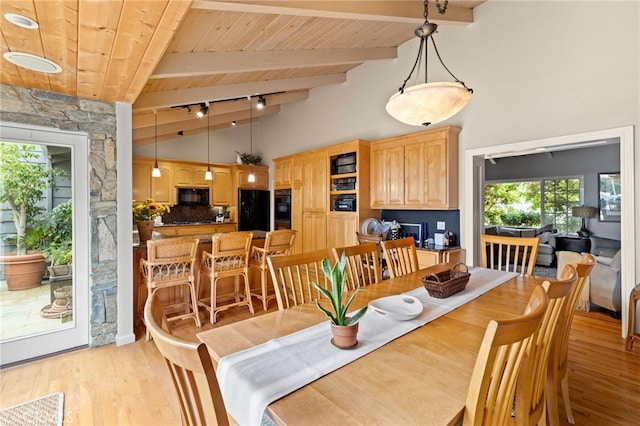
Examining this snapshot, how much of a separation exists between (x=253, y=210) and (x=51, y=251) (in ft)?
14.0

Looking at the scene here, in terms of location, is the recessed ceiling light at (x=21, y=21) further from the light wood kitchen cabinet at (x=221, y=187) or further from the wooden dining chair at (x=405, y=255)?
the light wood kitchen cabinet at (x=221, y=187)

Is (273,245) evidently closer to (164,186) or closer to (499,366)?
(499,366)

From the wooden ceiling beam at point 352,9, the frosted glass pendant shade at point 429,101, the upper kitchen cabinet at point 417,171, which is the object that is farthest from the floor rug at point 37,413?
the upper kitchen cabinet at point 417,171

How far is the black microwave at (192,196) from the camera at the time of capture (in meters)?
6.44

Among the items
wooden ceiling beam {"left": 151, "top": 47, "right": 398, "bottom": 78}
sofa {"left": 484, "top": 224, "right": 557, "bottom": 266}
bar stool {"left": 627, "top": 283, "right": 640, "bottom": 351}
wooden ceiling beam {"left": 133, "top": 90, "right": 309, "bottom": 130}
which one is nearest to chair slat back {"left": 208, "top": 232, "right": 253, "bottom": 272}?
wooden ceiling beam {"left": 151, "top": 47, "right": 398, "bottom": 78}

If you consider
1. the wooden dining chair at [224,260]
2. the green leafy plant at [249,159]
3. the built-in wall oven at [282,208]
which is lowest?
the wooden dining chair at [224,260]

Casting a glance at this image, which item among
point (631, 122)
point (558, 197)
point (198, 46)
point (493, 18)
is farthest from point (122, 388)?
point (558, 197)

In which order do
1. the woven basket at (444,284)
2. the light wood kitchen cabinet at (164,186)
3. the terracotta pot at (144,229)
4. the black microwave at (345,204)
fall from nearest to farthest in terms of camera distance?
the woven basket at (444,284) → the terracotta pot at (144,229) → the black microwave at (345,204) → the light wood kitchen cabinet at (164,186)

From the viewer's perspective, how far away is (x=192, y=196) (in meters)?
6.58

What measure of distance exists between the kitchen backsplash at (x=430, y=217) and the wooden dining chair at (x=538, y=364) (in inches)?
107

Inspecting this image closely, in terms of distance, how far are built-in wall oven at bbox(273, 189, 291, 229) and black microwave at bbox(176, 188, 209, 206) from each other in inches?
63.4

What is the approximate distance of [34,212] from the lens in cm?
272

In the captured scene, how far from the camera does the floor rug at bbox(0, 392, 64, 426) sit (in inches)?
74.3

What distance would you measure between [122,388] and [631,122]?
16.3ft
